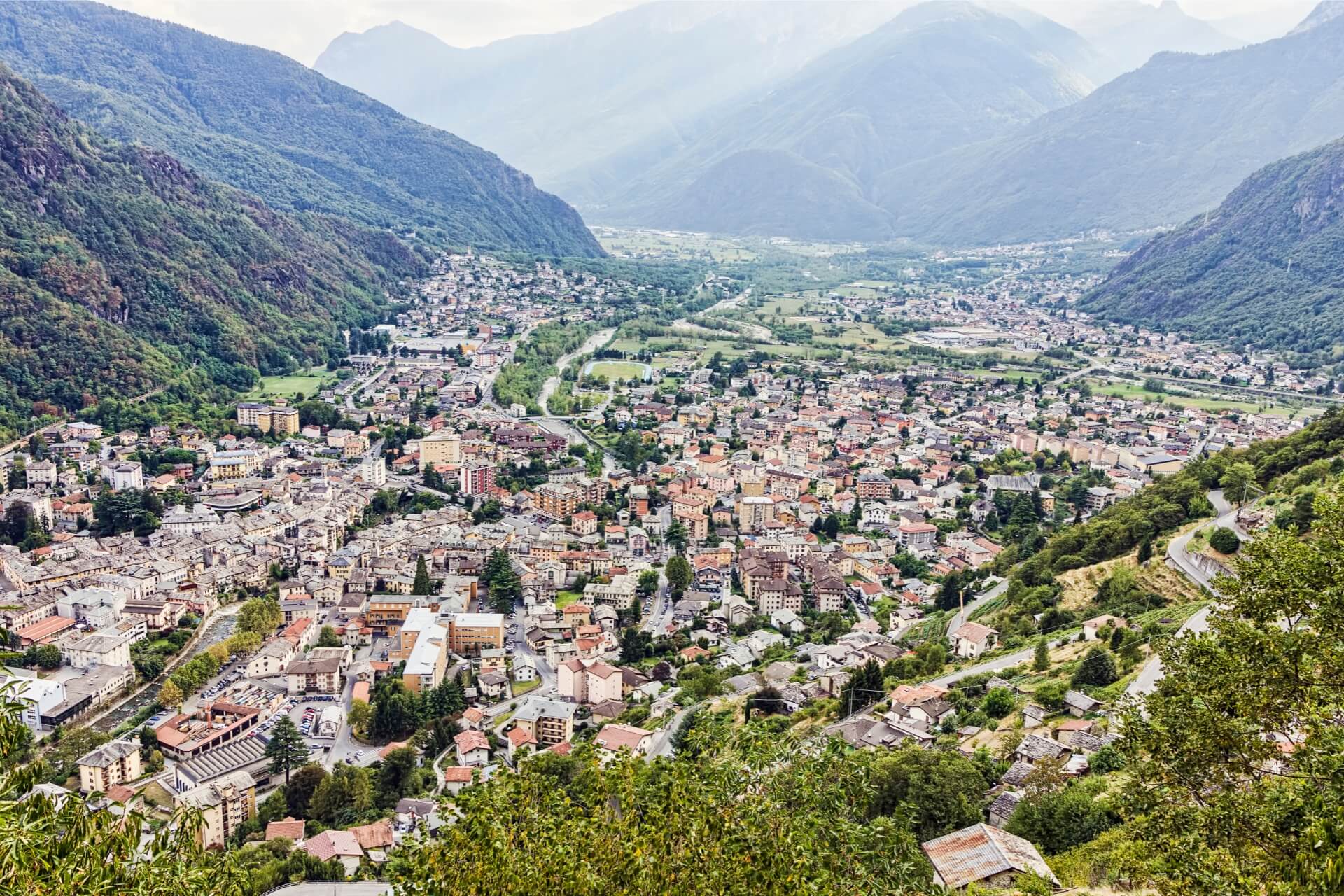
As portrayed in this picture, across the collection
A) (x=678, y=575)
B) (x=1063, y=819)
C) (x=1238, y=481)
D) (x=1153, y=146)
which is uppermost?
(x=1153, y=146)

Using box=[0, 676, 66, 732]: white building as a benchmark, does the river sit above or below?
below

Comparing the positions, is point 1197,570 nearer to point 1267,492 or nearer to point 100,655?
point 1267,492

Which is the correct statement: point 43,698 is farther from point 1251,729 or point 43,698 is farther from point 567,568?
point 1251,729

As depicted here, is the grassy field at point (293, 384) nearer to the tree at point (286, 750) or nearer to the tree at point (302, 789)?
the tree at point (286, 750)

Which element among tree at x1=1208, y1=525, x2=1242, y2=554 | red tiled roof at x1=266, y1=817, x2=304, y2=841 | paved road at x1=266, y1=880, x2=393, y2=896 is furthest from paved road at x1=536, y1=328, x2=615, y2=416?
paved road at x1=266, y1=880, x2=393, y2=896

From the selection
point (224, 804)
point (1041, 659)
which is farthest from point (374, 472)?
point (1041, 659)

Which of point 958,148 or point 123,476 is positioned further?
point 958,148

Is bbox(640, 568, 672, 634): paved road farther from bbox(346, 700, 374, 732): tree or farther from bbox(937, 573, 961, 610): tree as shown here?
bbox(937, 573, 961, 610): tree
